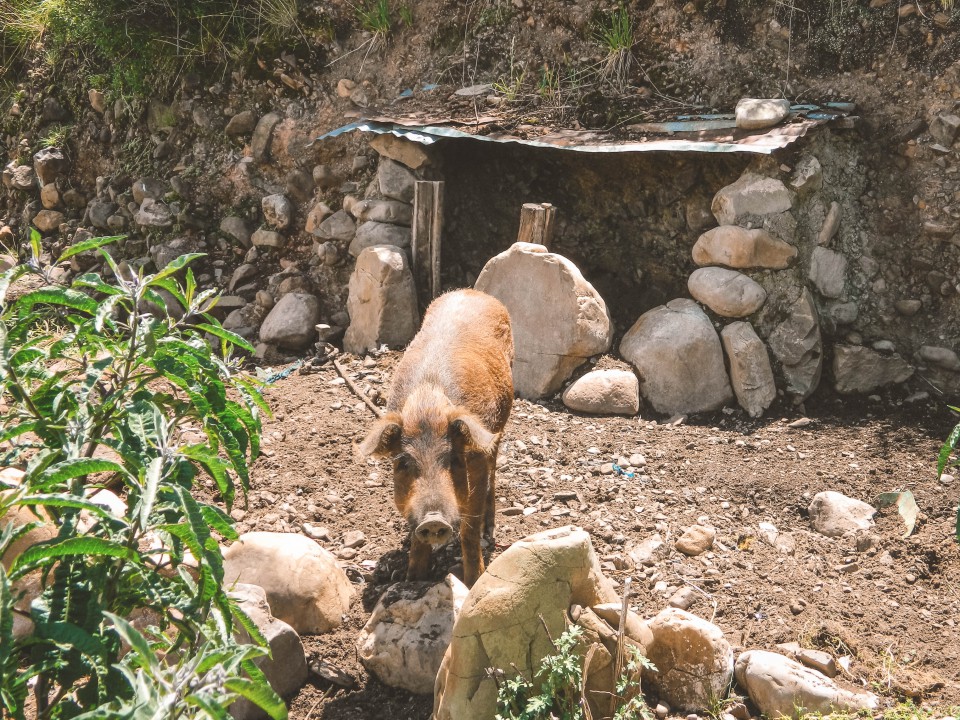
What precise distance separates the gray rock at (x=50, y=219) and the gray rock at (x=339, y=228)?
3.68 m

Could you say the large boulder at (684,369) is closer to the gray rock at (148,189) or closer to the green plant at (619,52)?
the green plant at (619,52)

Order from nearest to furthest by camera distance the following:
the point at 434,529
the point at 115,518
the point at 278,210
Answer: the point at 115,518, the point at 434,529, the point at 278,210

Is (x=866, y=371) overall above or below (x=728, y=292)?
below

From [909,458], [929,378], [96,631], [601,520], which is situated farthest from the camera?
[929,378]

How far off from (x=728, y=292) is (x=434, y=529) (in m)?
3.74

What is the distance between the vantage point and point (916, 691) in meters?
3.89

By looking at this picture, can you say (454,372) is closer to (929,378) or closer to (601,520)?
(601,520)

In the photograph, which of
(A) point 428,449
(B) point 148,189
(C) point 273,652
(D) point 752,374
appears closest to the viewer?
(C) point 273,652

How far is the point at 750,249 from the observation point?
683 cm

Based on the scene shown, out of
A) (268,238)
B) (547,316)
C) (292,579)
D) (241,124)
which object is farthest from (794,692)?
(241,124)

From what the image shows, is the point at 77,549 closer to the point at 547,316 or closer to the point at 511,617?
the point at 511,617

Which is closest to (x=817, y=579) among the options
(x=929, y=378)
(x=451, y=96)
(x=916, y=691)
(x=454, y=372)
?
(x=916, y=691)

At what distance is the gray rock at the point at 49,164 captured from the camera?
33.4ft

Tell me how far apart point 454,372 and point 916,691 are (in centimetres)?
269
